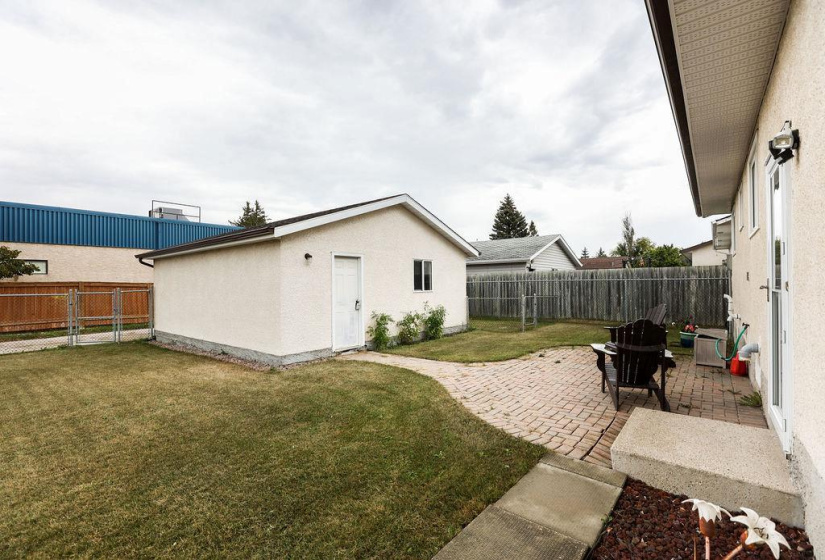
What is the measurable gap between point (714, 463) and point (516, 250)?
19899 mm

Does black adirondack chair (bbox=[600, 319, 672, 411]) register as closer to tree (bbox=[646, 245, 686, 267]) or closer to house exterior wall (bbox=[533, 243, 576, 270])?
house exterior wall (bbox=[533, 243, 576, 270])

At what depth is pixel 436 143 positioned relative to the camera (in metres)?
15.6

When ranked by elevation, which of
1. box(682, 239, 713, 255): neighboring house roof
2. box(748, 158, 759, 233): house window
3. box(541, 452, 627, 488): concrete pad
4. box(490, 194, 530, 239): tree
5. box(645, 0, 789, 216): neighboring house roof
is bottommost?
box(541, 452, 627, 488): concrete pad

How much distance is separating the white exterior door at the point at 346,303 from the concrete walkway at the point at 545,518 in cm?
651

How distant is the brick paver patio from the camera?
4.09m

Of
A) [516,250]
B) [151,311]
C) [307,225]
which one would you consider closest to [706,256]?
[516,250]

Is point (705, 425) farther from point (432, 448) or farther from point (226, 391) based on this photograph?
point (226, 391)

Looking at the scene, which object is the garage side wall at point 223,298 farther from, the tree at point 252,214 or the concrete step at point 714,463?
the tree at point 252,214

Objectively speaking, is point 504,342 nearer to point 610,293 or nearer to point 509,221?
point 610,293

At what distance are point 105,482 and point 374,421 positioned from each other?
259 cm

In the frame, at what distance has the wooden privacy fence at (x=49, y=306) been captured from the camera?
47.7ft

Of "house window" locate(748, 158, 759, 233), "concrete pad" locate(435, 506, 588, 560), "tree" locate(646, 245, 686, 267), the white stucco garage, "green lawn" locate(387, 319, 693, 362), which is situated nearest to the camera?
"concrete pad" locate(435, 506, 588, 560)

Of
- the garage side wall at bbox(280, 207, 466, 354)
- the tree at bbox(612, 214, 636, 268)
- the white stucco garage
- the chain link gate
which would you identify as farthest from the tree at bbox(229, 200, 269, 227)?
the tree at bbox(612, 214, 636, 268)

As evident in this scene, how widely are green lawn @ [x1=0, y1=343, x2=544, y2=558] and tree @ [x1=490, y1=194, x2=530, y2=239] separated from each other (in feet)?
151
